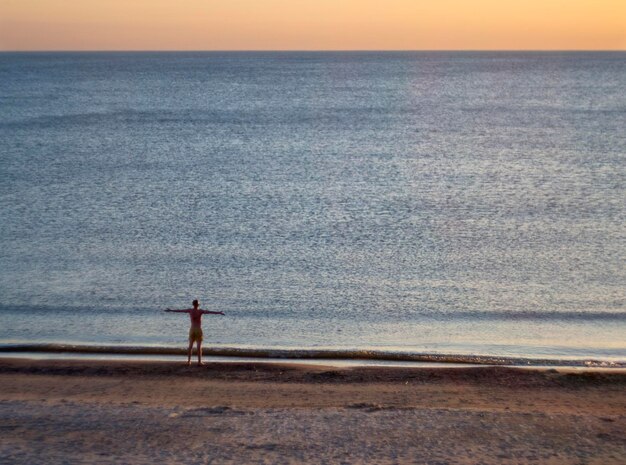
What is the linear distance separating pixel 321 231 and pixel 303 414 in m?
20.2

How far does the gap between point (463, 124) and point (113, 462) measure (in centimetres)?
7036

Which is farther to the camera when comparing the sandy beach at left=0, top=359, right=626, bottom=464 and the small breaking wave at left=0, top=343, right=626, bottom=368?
the small breaking wave at left=0, top=343, right=626, bottom=368

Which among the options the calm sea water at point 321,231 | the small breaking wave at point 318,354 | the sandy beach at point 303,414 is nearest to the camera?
the sandy beach at point 303,414

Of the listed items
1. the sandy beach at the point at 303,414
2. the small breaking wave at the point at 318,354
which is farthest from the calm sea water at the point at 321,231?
the sandy beach at the point at 303,414

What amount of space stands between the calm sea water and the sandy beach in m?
3.00

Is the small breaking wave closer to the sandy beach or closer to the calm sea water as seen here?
the calm sea water

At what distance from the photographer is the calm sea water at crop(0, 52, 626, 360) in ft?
78.2

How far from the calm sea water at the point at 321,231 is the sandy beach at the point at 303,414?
118 inches

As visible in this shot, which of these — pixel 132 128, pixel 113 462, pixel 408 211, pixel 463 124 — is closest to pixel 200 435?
pixel 113 462

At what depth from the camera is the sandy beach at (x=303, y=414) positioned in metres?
13.6

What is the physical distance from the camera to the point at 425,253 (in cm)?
3170

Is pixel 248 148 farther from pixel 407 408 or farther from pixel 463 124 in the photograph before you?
pixel 407 408

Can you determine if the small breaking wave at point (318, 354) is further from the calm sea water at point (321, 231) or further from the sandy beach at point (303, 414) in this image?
the sandy beach at point (303, 414)

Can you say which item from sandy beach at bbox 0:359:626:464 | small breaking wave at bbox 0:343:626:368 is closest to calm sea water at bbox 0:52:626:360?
small breaking wave at bbox 0:343:626:368
